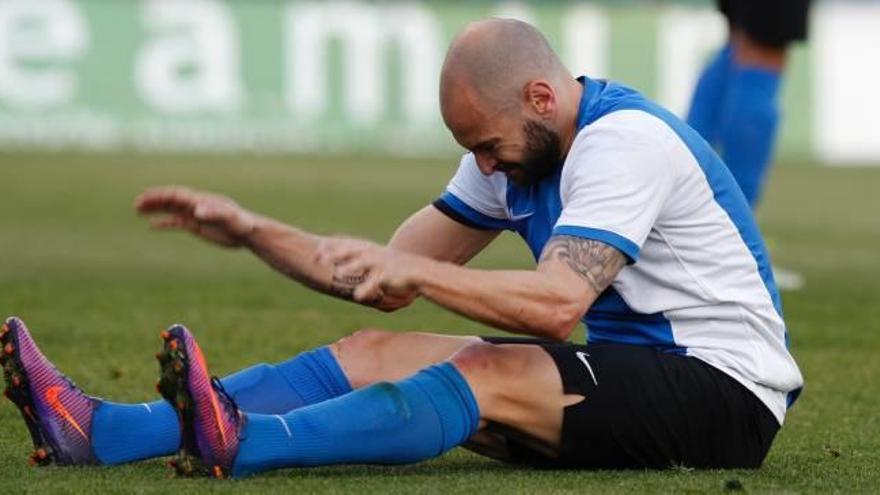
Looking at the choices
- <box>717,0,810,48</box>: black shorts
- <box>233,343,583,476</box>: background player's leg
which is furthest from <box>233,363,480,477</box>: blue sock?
<box>717,0,810,48</box>: black shorts

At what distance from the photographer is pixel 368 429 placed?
4.41 meters

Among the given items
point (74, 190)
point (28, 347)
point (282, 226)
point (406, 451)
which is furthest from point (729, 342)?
point (74, 190)

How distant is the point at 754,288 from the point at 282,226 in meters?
1.13

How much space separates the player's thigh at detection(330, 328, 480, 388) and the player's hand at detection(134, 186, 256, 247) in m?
0.68

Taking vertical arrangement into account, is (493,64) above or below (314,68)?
above

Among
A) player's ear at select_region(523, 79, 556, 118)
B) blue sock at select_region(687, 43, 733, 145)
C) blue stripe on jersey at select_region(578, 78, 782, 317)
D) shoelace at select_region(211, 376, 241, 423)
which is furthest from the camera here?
blue sock at select_region(687, 43, 733, 145)

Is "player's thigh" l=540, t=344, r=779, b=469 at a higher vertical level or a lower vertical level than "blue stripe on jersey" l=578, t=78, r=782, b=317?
lower

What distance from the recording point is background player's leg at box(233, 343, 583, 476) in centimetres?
440

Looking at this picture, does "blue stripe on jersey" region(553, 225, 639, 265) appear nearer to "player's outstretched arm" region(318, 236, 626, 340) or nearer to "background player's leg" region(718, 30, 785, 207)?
"player's outstretched arm" region(318, 236, 626, 340)

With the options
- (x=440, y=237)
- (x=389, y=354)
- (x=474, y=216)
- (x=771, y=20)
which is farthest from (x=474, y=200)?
(x=771, y=20)

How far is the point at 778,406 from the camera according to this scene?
4.76 meters

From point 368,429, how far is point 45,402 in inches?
28.0

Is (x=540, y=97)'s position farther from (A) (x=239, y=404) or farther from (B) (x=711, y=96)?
(B) (x=711, y=96)

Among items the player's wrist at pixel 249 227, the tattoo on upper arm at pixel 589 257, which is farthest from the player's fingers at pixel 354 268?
the tattoo on upper arm at pixel 589 257
